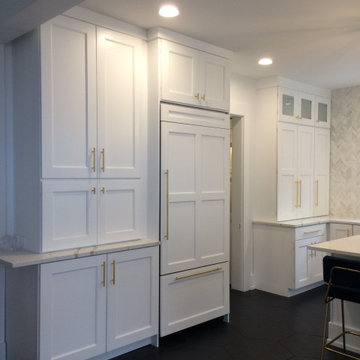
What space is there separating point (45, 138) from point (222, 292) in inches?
84.2

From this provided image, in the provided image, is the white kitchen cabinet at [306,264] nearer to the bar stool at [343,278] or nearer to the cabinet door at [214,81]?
the bar stool at [343,278]

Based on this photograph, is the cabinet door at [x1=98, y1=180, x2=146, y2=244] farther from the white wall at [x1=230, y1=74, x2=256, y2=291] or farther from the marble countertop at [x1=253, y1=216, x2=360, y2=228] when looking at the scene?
the marble countertop at [x1=253, y1=216, x2=360, y2=228]

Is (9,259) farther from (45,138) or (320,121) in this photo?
(320,121)

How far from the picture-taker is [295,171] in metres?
4.91

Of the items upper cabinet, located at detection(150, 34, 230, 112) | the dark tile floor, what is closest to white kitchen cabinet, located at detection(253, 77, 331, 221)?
the dark tile floor

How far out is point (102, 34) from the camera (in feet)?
9.63

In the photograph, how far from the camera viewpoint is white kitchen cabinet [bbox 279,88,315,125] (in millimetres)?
4738

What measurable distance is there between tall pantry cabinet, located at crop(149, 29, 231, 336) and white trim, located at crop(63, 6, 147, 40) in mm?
136

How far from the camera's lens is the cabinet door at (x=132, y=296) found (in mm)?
2891

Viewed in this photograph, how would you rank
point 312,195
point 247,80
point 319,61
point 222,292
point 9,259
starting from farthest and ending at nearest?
point 312,195, point 247,80, point 319,61, point 222,292, point 9,259

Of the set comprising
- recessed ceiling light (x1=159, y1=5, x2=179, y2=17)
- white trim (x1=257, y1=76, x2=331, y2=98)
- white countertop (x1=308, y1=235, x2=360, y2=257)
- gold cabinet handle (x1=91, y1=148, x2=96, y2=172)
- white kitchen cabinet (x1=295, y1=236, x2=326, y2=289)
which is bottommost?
white kitchen cabinet (x1=295, y1=236, x2=326, y2=289)

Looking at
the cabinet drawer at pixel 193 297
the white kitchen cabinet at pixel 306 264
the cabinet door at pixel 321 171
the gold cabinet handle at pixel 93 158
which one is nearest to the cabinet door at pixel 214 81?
the gold cabinet handle at pixel 93 158

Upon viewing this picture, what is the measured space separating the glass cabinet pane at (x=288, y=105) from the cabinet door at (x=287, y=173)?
0.15 m

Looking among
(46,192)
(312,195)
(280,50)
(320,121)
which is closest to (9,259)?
(46,192)
